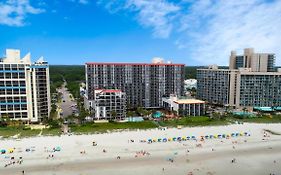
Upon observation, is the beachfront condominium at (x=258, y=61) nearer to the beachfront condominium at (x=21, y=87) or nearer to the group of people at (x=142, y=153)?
the group of people at (x=142, y=153)

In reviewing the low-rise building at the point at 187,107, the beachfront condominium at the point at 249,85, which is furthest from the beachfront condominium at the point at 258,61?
the low-rise building at the point at 187,107

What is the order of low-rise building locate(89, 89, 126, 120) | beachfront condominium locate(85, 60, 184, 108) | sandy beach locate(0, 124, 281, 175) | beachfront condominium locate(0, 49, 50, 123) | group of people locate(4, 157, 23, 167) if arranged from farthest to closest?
beachfront condominium locate(85, 60, 184, 108) → low-rise building locate(89, 89, 126, 120) → beachfront condominium locate(0, 49, 50, 123) → group of people locate(4, 157, 23, 167) → sandy beach locate(0, 124, 281, 175)

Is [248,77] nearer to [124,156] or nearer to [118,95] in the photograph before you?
[118,95]

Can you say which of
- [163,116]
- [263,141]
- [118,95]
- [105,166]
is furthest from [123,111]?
[263,141]

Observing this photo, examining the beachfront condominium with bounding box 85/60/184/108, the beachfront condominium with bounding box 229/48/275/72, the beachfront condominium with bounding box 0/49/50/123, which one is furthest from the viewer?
the beachfront condominium with bounding box 229/48/275/72

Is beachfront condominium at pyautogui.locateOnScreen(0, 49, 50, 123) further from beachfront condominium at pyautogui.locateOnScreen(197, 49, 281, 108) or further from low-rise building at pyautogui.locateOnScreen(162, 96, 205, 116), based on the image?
beachfront condominium at pyautogui.locateOnScreen(197, 49, 281, 108)

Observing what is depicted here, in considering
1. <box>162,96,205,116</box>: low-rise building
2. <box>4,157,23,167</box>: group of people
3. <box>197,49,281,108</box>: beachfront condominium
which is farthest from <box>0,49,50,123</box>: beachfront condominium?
<box>197,49,281,108</box>: beachfront condominium

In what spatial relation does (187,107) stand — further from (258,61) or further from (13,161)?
(13,161)
